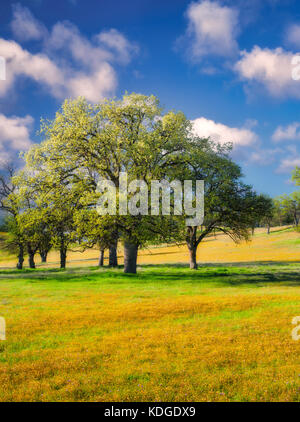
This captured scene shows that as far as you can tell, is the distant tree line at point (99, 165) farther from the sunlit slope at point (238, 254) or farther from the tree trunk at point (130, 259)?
the sunlit slope at point (238, 254)

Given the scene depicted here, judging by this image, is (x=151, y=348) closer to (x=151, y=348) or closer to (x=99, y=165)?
(x=151, y=348)

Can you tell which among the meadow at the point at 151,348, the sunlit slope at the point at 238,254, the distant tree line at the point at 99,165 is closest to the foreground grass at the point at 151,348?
the meadow at the point at 151,348

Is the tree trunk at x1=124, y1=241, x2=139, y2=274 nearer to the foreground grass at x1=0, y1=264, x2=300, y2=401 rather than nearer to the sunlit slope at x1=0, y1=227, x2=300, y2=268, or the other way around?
the sunlit slope at x1=0, y1=227, x2=300, y2=268

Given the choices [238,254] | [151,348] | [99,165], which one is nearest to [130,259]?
[99,165]

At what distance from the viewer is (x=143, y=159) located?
31422mm

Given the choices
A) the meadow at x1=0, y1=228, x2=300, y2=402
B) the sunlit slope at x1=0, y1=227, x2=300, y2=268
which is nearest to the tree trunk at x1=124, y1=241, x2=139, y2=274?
the sunlit slope at x1=0, y1=227, x2=300, y2=268

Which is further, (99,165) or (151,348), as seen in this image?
(99,165)

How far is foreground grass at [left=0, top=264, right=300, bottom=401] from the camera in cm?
779

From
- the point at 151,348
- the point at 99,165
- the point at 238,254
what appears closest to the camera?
the point at 151,348

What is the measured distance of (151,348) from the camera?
1068 cm

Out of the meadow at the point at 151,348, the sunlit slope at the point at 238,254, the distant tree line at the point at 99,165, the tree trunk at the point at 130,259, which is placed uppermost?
the distant tree line at the point at 99,165

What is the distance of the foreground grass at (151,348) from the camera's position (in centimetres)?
779

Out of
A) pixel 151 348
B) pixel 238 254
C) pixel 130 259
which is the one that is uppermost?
pixel 130 259
